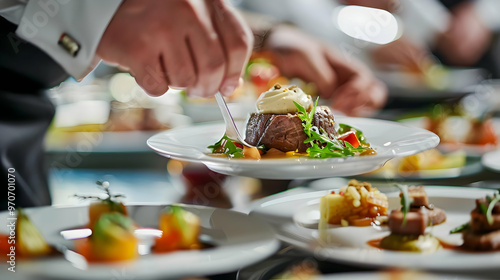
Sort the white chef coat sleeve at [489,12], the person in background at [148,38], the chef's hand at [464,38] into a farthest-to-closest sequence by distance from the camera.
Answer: the white chef coat sleeve at [489,12] < the chef's hand at [464,38] < the person in background at [148,38]

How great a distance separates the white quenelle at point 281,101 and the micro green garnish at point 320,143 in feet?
0.08

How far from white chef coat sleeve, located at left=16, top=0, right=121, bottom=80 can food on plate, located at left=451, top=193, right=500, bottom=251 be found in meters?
0.82

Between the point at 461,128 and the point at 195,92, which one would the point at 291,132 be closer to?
the point at 195,92

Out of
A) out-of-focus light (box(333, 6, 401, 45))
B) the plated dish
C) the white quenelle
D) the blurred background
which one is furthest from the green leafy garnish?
out-of-focus light (box(333, 6, 401, 45))

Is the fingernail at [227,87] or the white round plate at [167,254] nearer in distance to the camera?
the white round plate at [167,254]

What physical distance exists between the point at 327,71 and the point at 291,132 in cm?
187

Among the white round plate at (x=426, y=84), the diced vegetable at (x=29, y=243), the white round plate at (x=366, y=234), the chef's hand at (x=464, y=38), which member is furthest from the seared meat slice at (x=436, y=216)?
the chef's hand at (x=464, y=38)

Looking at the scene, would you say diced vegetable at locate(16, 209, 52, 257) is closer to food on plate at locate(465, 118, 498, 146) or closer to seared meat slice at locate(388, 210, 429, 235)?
seared meat slice at locate(388, 210, 429, 235)

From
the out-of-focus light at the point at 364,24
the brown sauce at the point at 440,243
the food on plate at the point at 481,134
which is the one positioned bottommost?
the brown sauce at the point at 440,243

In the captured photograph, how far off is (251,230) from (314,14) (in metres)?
3.54

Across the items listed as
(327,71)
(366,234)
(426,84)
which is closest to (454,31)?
(426,84)

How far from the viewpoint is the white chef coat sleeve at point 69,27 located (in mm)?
1190

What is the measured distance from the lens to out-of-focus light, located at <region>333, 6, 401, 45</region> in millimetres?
4230

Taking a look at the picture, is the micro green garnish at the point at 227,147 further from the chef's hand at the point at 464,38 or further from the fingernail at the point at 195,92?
the chef's hand at the point at 464,38
